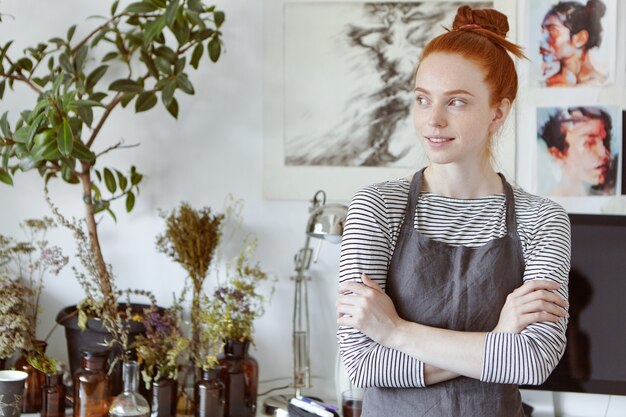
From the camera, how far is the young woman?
4.95 ft

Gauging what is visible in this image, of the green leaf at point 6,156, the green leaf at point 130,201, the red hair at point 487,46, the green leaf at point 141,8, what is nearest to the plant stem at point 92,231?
the green leaf at point 130,201

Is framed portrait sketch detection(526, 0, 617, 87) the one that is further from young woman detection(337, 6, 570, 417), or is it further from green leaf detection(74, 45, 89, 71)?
green leaf detection(74, 45, 89, 71)

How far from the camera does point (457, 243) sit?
1579mm

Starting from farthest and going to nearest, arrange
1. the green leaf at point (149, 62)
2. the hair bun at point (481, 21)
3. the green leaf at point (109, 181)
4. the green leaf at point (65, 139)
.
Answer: the green leaf at point (109, 181)
the green leaf at point (149, 62)
the green leaf at point (65, 139)
the hair bun at point (481, 21)

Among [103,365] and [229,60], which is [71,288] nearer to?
[103,365]

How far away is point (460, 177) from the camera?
62.8 inches

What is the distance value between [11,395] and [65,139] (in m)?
0.64

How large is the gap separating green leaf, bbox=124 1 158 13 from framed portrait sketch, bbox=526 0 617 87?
3.27 ft

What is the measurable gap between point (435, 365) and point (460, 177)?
34 cm

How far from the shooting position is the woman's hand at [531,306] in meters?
1.51

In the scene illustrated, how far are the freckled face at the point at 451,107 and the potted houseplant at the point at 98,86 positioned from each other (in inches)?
35.7

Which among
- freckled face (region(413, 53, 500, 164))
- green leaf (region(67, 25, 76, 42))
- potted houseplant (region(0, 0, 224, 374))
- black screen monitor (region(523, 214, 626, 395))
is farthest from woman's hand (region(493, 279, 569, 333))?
green leaf (region(67, 25, 76, 42))

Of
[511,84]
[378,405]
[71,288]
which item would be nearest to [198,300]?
[71,288]

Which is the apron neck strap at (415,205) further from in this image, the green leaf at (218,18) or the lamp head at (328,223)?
the green leaf at (218,18)
